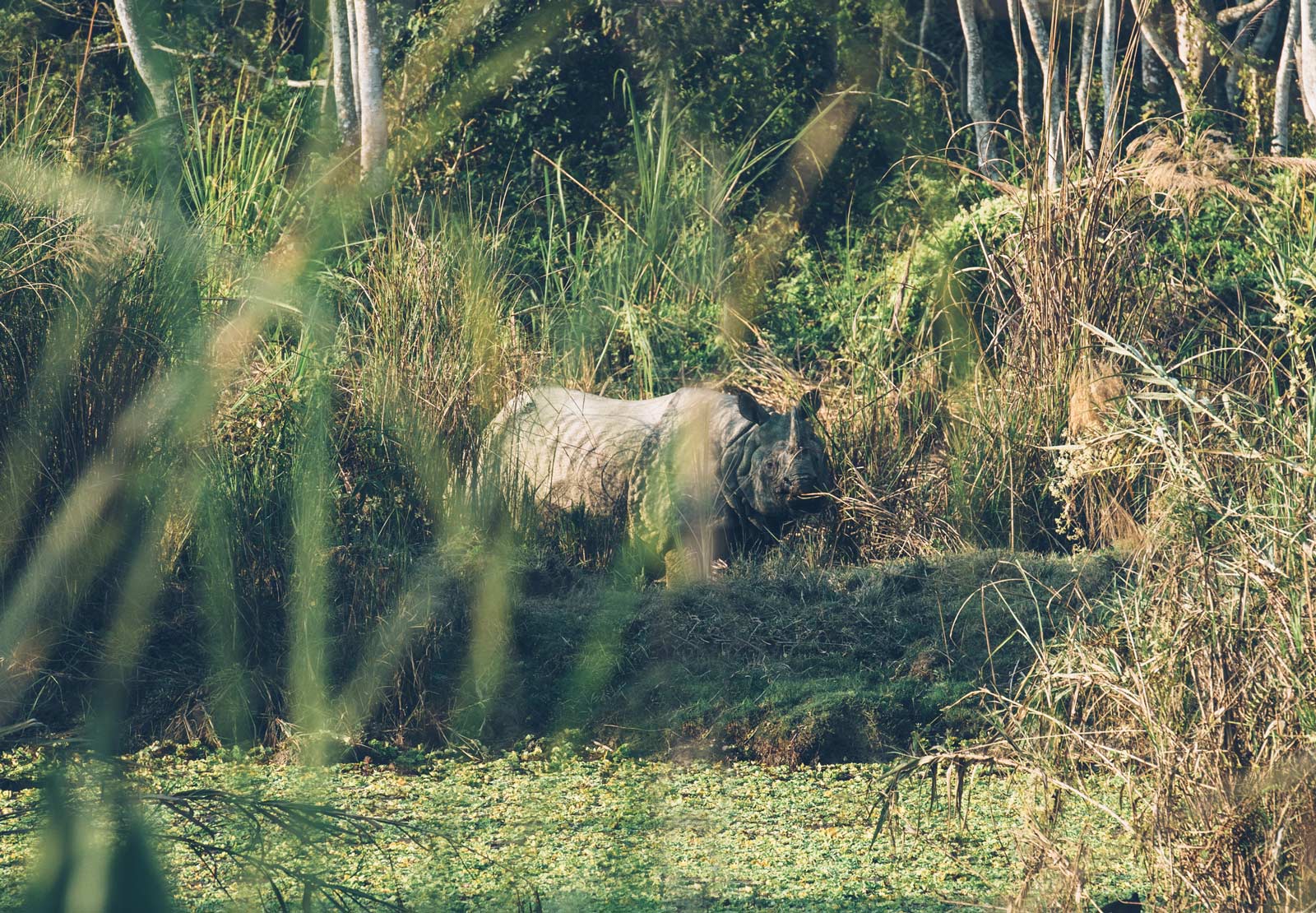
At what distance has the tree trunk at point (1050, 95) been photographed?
6156 mm

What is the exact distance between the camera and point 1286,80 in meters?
8.37

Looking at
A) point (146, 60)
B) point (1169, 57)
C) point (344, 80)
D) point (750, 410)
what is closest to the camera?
point (750, 410)

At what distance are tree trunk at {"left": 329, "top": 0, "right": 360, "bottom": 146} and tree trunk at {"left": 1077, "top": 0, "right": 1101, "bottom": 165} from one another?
4918 millimetres

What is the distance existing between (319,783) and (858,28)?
7753 millimetres

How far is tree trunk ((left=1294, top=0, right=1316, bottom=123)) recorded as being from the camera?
301 inches

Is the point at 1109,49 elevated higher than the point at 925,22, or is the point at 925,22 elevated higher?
the point at 925,22

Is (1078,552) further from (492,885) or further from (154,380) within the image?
(154,380)

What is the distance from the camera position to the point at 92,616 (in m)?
4.69

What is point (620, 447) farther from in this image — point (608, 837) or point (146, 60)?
point (146, 60)

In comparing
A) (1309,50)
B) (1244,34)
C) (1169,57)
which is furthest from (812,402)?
(1244,34)

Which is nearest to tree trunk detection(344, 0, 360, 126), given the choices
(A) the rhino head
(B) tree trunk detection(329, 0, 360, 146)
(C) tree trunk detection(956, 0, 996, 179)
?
(B) tree trunk detection(329, 0, 360, 146)

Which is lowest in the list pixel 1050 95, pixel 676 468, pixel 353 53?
pixel 676 468

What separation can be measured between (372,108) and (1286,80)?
5752 millimetres

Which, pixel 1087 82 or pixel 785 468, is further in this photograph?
pixel 1087 82
